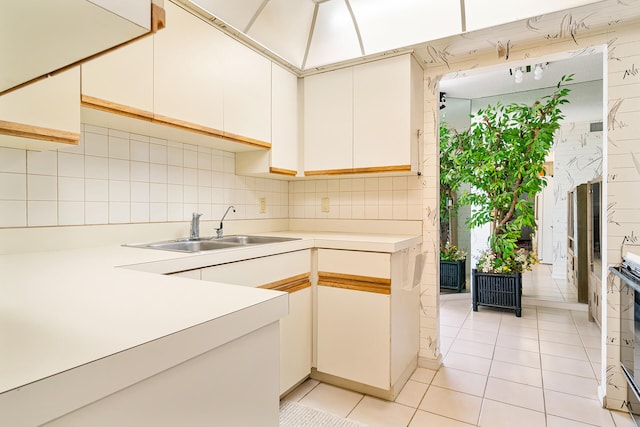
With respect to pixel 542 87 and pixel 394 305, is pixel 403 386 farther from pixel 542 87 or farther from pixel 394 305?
pixel 542 87

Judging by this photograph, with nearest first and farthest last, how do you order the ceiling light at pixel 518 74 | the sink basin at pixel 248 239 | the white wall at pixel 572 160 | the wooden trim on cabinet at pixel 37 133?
the wooden trim on cabinet at pixel 37 133 < the sink basin at pixel 248 239 < the ceiling light at pixel 518 74 < the white wall at pixel 572 160

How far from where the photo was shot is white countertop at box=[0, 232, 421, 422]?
425 millimetres

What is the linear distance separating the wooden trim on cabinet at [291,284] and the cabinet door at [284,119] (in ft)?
2.65

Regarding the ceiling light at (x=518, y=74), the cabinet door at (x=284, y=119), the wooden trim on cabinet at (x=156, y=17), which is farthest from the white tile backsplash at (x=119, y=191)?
the ceiling light at (x=518, y=74)

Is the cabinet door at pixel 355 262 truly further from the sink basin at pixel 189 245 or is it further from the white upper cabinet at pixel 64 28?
the white upper cabinet at pixel 64 28

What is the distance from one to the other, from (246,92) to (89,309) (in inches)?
71.0

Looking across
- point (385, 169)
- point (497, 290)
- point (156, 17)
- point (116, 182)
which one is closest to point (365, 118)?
point (385, 169)

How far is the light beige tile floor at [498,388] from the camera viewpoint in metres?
1.81

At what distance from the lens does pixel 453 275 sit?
418cm

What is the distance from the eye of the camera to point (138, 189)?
1.87m

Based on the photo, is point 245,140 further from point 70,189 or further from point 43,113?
point 43,113

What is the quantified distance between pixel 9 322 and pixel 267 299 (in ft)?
1.35

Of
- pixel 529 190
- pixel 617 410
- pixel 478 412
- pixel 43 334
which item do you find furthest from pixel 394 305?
pixel 529 190

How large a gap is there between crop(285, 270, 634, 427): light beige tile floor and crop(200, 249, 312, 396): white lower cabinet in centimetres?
19
